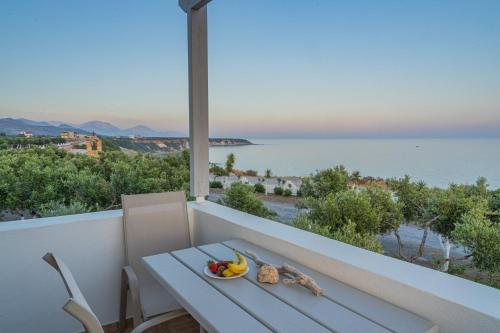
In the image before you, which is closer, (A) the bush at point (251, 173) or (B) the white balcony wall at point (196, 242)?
(B) the white balcony wall at point (196, 242)

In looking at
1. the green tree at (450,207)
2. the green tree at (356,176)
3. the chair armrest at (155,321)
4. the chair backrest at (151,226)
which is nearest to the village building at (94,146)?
the chair backrest at (151,226)

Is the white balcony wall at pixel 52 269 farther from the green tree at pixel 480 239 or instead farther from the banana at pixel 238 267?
the green tree at pixel 480 239

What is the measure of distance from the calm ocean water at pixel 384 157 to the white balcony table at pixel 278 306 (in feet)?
5.12

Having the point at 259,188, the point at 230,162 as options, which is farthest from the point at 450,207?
the point at 230,162

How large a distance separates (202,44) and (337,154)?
1772mm

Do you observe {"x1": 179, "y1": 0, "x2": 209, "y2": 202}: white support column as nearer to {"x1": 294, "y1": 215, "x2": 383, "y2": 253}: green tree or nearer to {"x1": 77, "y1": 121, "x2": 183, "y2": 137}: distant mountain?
{"x1": 294, "y1": 215, "x2": 383, "y2": 253}: green tree

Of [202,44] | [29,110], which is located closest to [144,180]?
[29,110]

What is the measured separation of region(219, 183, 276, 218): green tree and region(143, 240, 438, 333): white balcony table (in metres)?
2.02

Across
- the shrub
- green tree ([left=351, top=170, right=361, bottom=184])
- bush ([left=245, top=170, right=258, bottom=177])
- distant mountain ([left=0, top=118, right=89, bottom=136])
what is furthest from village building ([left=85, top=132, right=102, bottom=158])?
green tree ([left=351, top=170, right=361, bottom=184])

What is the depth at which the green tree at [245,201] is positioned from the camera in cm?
370

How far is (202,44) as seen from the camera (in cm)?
269

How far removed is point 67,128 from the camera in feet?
13.1

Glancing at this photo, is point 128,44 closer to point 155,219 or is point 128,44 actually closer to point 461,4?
point 155,219

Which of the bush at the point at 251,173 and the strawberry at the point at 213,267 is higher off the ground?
the bush at the point at 251,173
